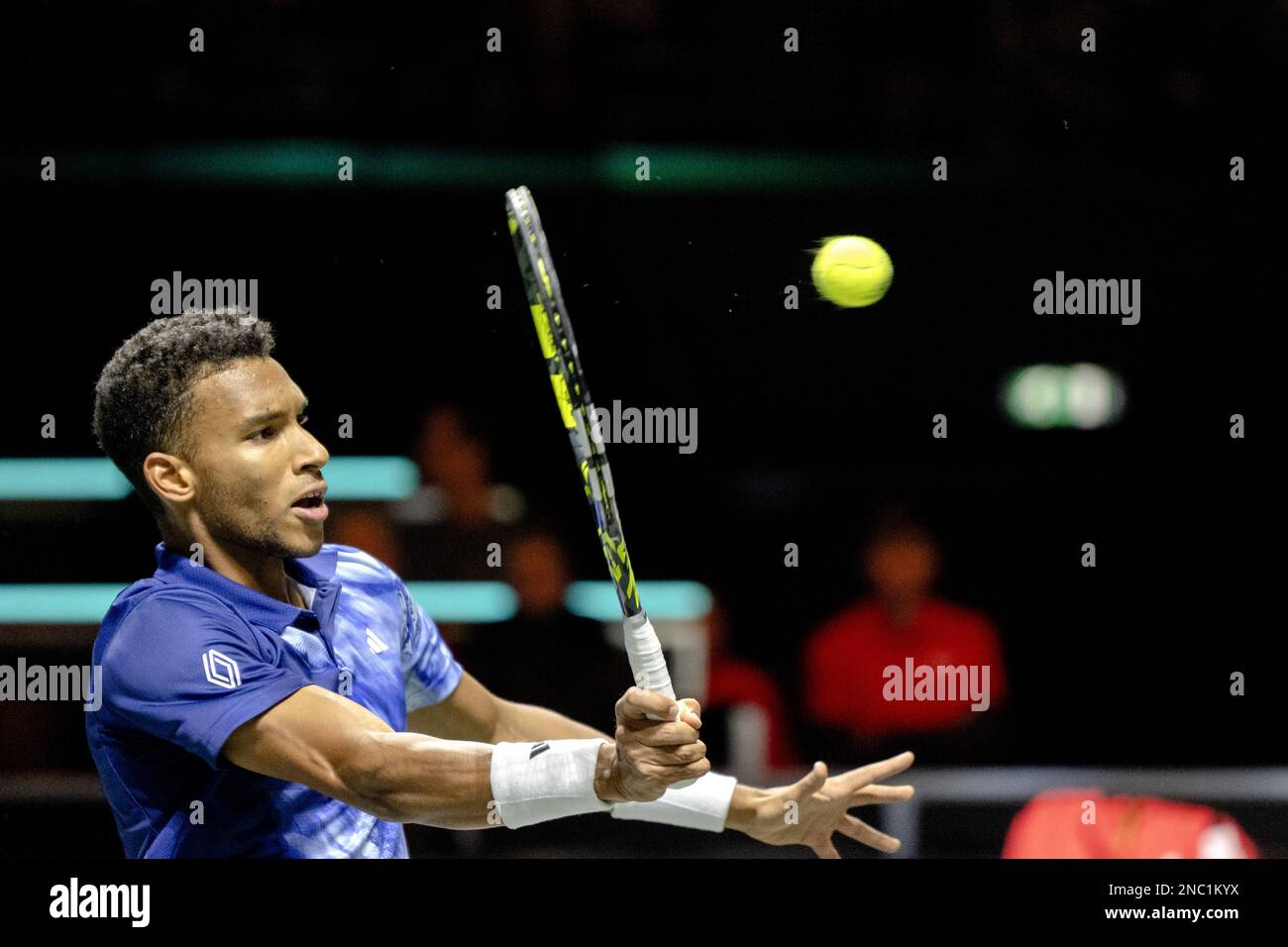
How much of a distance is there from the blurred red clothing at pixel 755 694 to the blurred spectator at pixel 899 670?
0.29 ft

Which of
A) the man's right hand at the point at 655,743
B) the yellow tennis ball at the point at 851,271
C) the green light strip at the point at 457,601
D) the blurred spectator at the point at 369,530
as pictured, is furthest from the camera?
the yellow tennis ball at the point at 851,271

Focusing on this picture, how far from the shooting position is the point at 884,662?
4.69 m

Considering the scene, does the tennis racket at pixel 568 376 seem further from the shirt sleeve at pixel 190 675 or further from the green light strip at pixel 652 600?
the green light strip at pixel 652 600

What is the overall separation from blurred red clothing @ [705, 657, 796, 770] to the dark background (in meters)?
0.10

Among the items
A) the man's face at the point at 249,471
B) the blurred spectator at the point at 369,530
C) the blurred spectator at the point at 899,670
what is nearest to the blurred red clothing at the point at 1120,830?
the blurred spectator at the point at 899,670

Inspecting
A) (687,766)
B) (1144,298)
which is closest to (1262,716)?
(1144,298)

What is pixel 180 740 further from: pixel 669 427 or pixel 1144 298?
pixel 1144 298

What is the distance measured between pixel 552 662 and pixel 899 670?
3.21 ft

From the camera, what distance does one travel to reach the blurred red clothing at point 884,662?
465cm

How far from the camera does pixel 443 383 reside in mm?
5051

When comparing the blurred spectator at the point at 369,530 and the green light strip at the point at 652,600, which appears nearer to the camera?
the blurred spectator at the point at 369,530

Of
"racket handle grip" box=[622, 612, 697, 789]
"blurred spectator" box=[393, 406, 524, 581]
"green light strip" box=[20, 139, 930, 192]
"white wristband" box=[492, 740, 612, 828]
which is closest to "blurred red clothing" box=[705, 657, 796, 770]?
"blurred spectator" box=[393, 406, 524, 581]

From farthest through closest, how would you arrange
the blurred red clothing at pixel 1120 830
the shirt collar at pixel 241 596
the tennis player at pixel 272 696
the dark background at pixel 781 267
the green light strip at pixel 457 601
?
the dark background at pixel 781 267 → the green light strip at pixel 457 601 → the blurred red clothing at pixel 1120 830 → the shirt collar at pixel 241 596 → the tennis player at pixel 272 696

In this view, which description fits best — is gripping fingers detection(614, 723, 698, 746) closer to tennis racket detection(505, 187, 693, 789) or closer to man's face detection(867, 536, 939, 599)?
tennis racket detection(505, 187, 693, 789)
